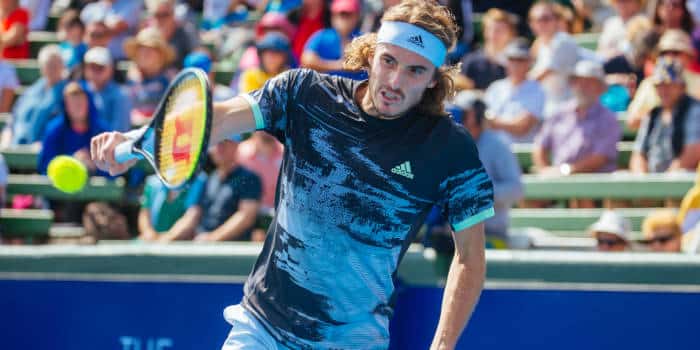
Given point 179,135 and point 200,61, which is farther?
point 200,61

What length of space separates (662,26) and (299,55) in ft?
10.2

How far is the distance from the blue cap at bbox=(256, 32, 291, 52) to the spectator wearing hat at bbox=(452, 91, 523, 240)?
2251mm

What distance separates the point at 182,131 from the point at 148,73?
6660mm

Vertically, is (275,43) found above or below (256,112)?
below

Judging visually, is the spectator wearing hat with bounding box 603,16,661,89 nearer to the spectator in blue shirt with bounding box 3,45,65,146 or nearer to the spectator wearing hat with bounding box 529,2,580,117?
the spectator wearing hat with bounding box 529,2,580,117

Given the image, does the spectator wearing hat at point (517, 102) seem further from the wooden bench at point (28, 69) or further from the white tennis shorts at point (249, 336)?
the white tennis shorts at point (249, 336)

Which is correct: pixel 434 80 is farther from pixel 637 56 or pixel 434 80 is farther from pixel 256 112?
pixel 637 56

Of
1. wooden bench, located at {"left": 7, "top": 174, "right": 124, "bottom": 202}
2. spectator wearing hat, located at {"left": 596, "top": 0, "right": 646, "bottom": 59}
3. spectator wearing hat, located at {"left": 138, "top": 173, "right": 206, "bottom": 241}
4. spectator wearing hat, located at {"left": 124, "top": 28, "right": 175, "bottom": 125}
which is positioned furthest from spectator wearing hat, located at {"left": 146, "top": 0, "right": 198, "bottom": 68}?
spectator wearing hat, located at {"left": 596, "top": 0, "right": 646, "bottom": 59}

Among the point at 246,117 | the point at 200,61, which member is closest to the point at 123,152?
the point at 246,117

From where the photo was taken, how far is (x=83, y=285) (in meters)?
5.84

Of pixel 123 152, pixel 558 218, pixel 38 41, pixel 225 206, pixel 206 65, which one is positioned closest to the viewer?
pixel 123 152

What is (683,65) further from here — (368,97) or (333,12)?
(368,97)

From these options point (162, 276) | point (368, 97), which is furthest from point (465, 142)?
point (162, 276)

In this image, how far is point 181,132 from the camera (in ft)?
12.9
